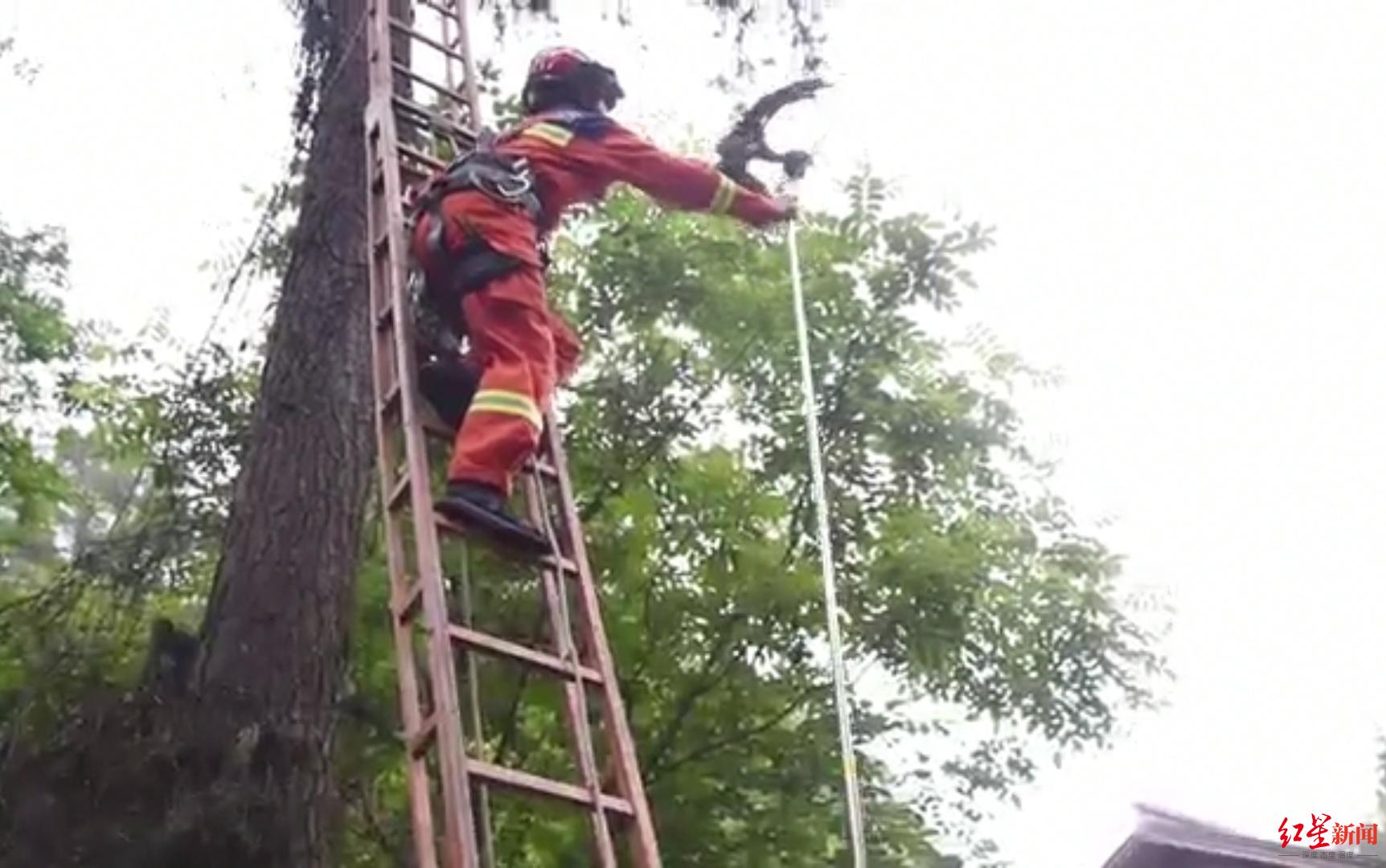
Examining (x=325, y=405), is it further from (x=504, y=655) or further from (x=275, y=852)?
(x=504, y=655)

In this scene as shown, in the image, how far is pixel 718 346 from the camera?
6.41 meters

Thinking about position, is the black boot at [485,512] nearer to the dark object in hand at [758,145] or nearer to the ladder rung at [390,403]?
the ladder rung at [390,403]

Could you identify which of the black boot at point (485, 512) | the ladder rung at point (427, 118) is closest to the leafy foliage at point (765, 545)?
the ladder rung at point (427, 118)

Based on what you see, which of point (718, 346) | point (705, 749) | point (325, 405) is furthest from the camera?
point (718, 346)

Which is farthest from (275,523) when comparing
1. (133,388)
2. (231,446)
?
(133,388)

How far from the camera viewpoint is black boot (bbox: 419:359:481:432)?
3559 millimetres

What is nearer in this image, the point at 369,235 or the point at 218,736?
the point at 218,736

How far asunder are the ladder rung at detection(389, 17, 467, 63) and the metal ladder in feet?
0.59

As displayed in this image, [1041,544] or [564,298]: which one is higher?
[564,298]

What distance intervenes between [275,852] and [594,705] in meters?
0.98

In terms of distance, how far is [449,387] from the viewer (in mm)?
3561

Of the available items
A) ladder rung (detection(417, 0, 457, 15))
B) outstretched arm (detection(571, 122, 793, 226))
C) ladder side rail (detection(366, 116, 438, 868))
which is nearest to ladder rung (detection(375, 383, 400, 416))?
ladder side rail (detection(366, 116, 438, 868))

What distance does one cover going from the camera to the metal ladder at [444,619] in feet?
8.64

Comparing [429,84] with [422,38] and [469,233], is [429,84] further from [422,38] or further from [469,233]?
[469,233]
